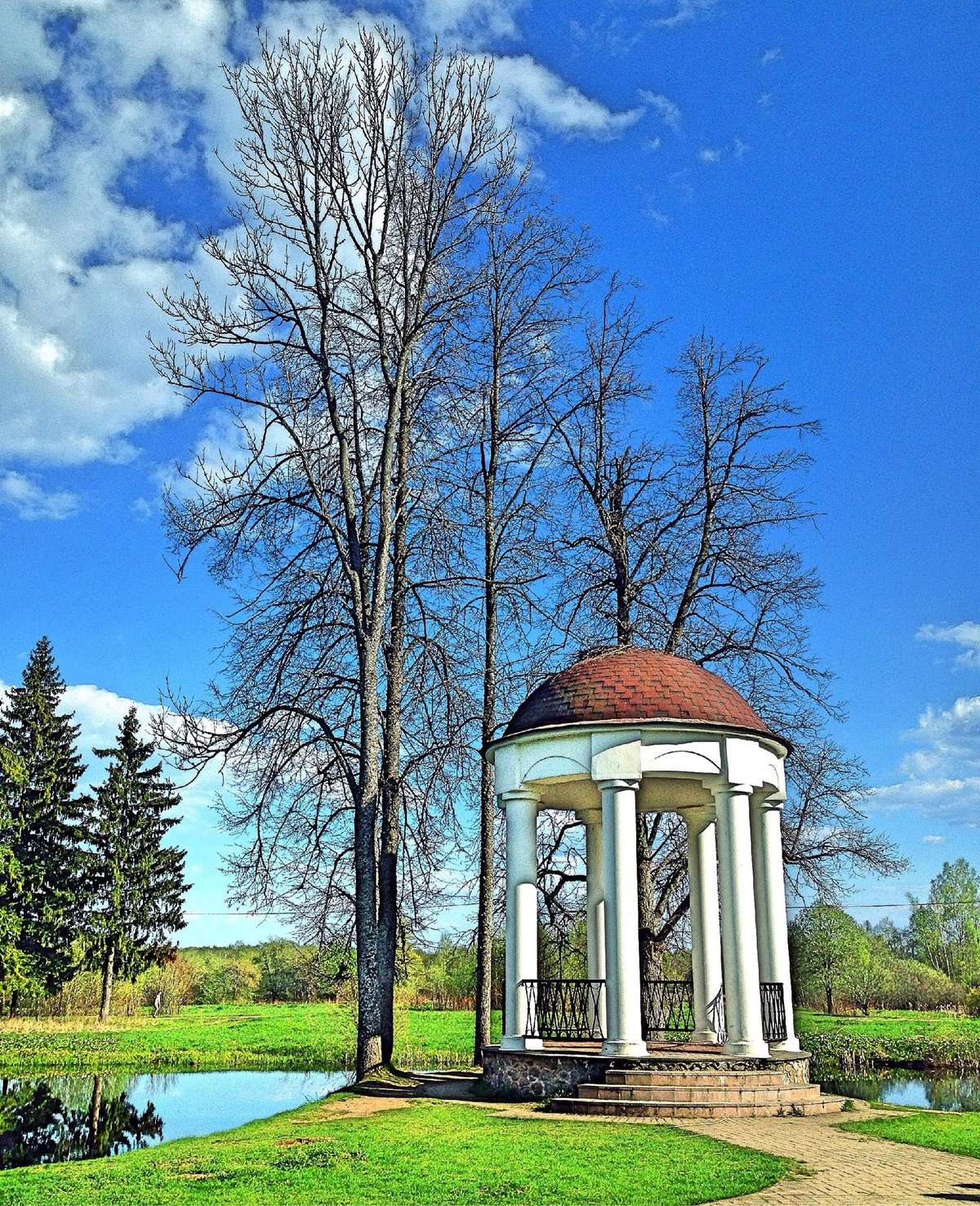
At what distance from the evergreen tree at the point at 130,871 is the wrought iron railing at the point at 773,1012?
2955cm

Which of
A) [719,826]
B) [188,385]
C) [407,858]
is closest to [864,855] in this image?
[719,826]

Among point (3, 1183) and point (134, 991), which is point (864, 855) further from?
point (134, 991)

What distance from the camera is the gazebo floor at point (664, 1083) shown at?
12.5m

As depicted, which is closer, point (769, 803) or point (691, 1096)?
point (691, 1096)

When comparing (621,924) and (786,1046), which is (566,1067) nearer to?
(621,924)

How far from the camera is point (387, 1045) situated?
1753 cm

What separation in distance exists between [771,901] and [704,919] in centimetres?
220

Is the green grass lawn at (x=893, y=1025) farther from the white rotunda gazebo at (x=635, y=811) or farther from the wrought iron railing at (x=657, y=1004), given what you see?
the white rotunda gazebo at (x=635, y=811)

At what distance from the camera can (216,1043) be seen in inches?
1190

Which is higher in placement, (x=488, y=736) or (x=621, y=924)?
(x=488, y=736)

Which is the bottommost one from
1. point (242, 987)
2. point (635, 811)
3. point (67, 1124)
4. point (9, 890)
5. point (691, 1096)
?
point (242, 987)

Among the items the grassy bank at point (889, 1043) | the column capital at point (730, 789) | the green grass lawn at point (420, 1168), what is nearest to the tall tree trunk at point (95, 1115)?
the green grass lawn at point (420, 1168)

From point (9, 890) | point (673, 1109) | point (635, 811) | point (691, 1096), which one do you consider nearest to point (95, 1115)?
point (673, 1109)

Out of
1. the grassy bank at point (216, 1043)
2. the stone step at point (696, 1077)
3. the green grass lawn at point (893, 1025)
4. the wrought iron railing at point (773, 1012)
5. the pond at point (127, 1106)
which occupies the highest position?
the wrought iron railing at point (773, 1012)
